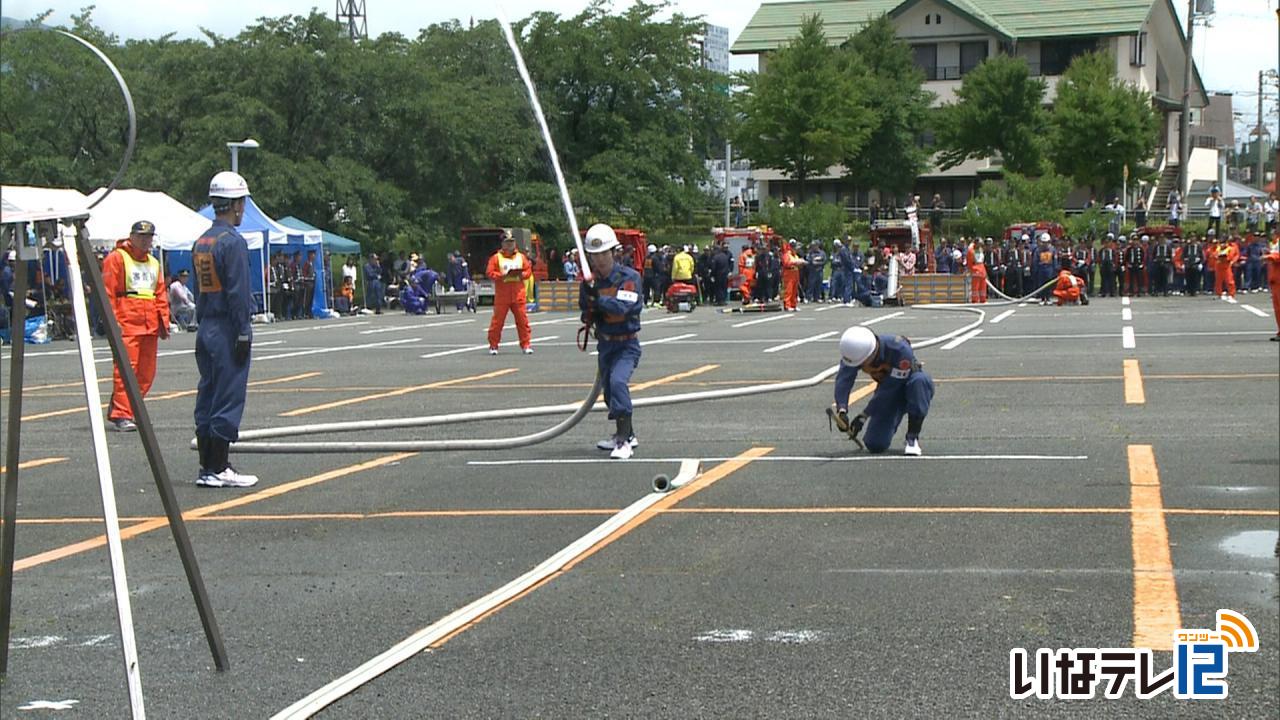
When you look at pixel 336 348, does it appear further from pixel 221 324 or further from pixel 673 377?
pixel 221 324

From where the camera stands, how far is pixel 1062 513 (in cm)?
858

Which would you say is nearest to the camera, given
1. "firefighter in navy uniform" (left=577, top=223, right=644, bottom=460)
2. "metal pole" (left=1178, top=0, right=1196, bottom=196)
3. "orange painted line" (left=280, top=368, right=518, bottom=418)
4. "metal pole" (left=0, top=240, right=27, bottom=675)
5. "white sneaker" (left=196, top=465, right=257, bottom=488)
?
"metal pole" (left=0, top=240, right=27, bottom=675)

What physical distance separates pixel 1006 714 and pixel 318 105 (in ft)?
31.5

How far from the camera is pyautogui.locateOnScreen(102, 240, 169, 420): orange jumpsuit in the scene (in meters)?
13.7

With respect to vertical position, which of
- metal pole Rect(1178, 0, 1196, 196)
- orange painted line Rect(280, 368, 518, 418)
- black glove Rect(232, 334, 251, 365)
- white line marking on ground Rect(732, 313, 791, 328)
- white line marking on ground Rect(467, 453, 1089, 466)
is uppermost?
metal pole Rect(1178, 0, 1196, 196)

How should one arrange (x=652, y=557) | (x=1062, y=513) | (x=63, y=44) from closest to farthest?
1. (x=63, y=44)
2. (x=652, y=557)
3. (x=1062, y=513)

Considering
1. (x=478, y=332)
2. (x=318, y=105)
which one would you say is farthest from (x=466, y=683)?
(x=478, y=332)

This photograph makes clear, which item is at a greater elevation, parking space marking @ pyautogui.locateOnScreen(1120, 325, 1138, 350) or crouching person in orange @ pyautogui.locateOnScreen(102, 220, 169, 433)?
crouching person in orange @ pyautogui.locateOnScreen(102, 220, 169, 433)

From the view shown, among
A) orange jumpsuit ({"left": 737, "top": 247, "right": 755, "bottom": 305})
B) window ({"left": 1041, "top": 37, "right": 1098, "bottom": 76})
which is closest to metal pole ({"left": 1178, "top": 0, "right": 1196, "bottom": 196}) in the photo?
window ({"left": 1041, "top": 37, "right": 1098, "bottom": 76})

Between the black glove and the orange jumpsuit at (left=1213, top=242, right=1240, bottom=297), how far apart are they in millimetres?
30893

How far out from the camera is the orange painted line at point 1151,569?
602 cm

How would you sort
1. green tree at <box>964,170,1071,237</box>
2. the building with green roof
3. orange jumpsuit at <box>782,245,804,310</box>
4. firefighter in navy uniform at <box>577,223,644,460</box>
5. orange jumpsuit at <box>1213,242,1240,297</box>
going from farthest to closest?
the building with green roof → green tree at <box>964,170,1071,237</box> → orange jumpsuit at <box>1213,242,1240,297</box> → orange jumpsuit at <box>782,245,804,310</box> → firefighter in navy uniform at <box>577,223,644,460</box>

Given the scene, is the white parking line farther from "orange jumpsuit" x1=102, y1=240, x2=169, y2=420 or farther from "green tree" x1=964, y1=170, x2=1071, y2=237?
"green tree" x1=964, y1=170, x2=1071, y2=237

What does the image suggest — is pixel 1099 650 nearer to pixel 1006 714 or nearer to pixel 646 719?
pixel 1006 714
